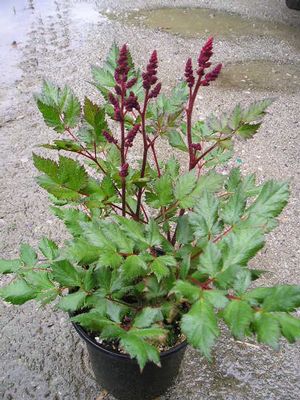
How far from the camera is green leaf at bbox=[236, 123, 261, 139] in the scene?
1.26m

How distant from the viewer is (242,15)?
4.83 m

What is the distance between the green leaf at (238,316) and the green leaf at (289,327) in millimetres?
63

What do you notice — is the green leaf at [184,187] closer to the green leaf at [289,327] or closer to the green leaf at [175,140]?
the green leaf at [175,140]

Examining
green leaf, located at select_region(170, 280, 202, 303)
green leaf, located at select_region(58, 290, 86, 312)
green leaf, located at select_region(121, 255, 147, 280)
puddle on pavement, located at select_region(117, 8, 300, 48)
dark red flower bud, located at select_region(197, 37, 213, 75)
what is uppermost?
dark red flower bud, located at select_region(197, 37, 213, 75)

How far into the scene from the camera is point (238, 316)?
3.14 ft

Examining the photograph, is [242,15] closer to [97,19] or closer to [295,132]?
[97,19]

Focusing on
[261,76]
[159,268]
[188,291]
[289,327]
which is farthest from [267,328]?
[261,76]

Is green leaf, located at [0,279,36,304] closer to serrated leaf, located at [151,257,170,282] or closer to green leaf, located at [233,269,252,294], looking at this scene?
serrated leaf, located at [151,257,170,282]

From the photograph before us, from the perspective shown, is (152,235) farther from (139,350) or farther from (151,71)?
(151,71)

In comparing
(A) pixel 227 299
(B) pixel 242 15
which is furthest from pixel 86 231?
(B) pixel 242 15

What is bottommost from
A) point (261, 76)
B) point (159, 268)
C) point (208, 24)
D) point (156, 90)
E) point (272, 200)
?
point (261, 76)

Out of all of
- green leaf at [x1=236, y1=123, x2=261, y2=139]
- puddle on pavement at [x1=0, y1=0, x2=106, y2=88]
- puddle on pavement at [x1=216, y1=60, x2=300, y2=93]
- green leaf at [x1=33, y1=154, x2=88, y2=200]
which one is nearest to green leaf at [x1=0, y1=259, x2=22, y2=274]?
green leaf at [x1=33, y1=154, x2=88, y2=200]

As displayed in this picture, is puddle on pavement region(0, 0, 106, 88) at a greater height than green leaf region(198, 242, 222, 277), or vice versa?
green leaf region(198, 242, 222, 277)

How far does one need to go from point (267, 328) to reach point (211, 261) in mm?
196
